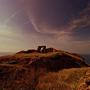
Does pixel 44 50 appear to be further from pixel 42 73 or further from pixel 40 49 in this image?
pixel 42 73

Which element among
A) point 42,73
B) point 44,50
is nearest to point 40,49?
point 44,50

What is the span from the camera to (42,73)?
45656 millimetres

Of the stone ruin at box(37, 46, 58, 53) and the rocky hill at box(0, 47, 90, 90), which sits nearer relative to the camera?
the rocky hill at box(0, 47, 90, 90)

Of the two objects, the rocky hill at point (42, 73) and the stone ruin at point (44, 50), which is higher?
the stone ruin at point (44, 50)

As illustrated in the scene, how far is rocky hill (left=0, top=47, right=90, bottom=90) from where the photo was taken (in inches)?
1509

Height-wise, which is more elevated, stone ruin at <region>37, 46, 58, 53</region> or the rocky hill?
stone ruin at <region>37, 46, 58, 53</region>

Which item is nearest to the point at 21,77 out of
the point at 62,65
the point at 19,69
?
the point at 19,69

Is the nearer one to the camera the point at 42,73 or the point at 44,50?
the point at 42,73

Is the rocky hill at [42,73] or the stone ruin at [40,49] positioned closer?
the rocky hill at [42,73]

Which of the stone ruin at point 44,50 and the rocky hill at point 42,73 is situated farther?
the stone ruin at point 44,50

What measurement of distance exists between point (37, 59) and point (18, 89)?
14.3 meters

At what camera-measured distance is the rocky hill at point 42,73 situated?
38325 mm

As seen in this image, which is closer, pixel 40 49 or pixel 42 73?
pixel 42 73

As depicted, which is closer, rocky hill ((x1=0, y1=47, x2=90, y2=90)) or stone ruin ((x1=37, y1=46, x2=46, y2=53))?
rocky hill ((x1=0, y1=47, x2=90, y2=90))
